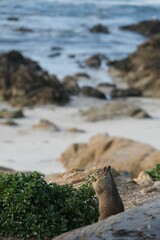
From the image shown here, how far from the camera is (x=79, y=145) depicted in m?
20.8

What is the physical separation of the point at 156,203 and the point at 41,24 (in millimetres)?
54780

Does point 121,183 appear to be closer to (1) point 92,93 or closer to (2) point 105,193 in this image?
(2) point 105,193

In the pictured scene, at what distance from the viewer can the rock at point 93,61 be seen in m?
40.8

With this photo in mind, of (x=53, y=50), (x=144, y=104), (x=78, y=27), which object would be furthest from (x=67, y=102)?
(x=78, y=27)

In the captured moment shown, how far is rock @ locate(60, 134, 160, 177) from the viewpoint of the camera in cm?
1798

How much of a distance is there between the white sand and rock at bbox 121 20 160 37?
2845 cm

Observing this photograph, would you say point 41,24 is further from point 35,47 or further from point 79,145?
point 79,145

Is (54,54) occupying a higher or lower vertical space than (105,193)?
higher

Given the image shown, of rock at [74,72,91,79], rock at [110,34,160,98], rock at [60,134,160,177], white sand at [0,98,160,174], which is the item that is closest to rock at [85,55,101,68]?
rock at [110,34,160,98]

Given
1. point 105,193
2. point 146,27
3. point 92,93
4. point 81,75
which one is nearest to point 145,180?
point 105,193

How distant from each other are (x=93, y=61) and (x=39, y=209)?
1374 inches

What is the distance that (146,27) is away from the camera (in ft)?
192

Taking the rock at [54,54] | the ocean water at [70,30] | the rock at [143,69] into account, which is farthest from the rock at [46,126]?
the rock at [54,54]

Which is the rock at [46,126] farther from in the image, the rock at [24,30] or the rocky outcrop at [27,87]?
the rock at [24,30]
